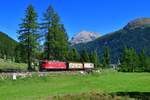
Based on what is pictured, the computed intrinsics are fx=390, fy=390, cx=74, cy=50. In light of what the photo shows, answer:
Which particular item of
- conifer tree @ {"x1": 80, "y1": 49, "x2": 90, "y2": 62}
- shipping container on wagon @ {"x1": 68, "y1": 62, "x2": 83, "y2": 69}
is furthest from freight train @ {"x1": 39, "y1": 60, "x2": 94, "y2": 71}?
conifer tree @ {"x1": 80, "y1": 49, "x2": 90, "y2": 62}

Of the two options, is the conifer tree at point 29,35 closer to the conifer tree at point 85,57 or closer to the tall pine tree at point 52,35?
the tall pine tree at point 52,35

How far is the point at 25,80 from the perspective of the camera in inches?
2136

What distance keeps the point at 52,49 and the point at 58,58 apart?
7738mm

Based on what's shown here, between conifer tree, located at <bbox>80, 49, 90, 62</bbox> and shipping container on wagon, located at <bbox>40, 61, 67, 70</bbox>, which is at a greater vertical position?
conifer tree, located at <bbox>80, 49, 90, 62</bbox>

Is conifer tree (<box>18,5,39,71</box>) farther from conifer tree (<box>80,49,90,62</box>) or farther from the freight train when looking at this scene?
conifer tree (<box>80,49,90,62</box>)

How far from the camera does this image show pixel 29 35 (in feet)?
286

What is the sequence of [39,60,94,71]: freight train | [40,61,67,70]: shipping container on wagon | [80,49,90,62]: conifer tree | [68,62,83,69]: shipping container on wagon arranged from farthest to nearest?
1. [80,49,90,62]: conifer tree
2. [68,62,83,69]: shipping container on wagon
3. [39,60,94,71]: freight train
4. [40,61,67,70]: shipping container on wagon

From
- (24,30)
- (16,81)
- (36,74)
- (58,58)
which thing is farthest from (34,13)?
(16,81)

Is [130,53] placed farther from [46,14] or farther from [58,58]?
[46,14]

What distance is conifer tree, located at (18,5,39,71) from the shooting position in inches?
3428

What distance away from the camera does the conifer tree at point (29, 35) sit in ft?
286

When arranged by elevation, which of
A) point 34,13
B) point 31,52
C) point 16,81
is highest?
point 34,13

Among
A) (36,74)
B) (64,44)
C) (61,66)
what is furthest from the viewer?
(64,44)

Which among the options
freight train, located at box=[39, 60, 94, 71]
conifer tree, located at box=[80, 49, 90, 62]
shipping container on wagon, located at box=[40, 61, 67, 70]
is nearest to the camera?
shipping container on wagon, located at box=[40, 61, 67, 70]
